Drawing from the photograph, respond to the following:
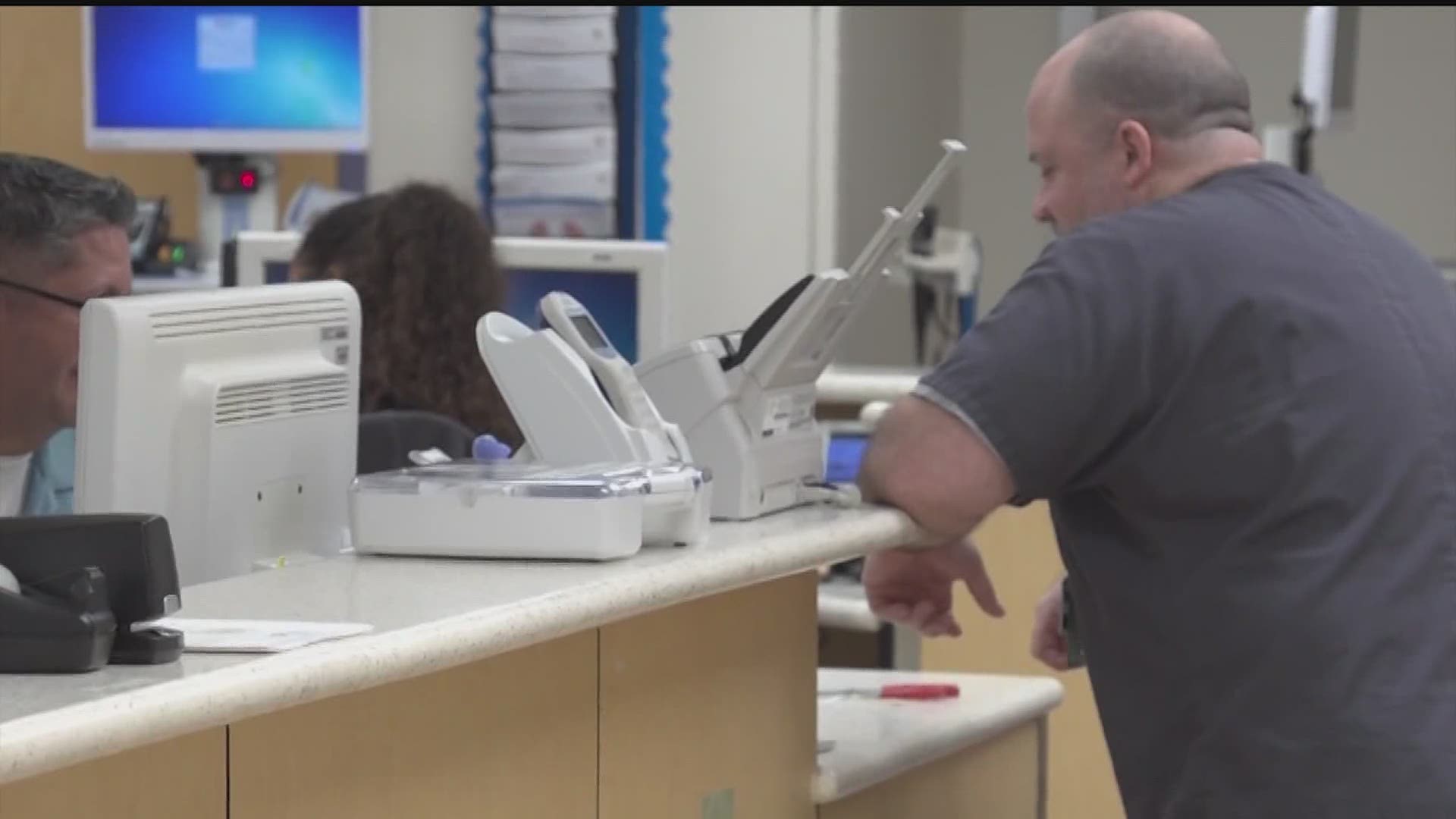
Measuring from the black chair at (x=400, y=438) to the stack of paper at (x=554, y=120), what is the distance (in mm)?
1935

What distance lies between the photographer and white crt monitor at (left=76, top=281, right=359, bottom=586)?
188 centimetres

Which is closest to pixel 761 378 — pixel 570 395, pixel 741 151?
pixel 570 395

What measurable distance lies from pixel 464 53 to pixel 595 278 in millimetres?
1742

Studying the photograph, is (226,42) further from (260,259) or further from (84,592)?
(84,592)

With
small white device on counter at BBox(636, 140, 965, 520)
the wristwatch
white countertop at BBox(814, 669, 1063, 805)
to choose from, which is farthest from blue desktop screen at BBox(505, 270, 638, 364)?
small white device on counter at BBox(636, 140, 965, 520)

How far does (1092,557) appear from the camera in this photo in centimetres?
218

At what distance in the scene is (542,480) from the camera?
1.89m

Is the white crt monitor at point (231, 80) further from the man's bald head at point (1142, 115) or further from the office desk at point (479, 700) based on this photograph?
the office desk at point (479, 700)

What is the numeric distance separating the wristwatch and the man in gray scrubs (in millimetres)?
244

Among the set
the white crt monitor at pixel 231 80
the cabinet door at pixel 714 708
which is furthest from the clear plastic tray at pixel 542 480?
the white crt monitor at pixel 231 80

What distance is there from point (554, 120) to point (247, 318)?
297cm

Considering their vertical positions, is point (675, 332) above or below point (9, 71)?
below

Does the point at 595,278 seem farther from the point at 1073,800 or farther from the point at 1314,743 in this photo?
the point at 1314,743

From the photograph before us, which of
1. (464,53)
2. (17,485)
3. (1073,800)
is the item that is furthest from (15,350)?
(464,53)
